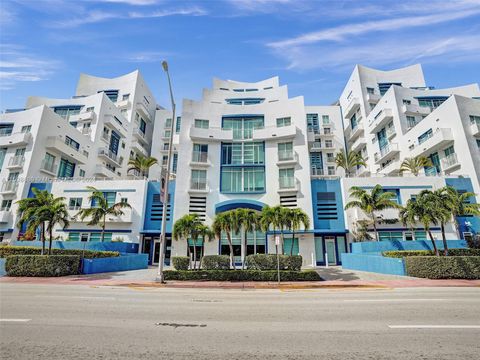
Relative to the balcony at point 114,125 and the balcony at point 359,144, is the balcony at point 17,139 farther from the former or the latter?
the balcony at point 359,144

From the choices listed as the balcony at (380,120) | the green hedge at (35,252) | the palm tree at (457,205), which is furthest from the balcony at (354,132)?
the green hedge at (35,252)

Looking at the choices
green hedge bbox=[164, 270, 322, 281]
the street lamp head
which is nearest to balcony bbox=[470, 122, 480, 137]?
green hedge bbox=[164, 270, 322, 281]

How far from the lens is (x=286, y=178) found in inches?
1212

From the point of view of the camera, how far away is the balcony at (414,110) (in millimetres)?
39094

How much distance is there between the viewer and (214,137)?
32.6 m

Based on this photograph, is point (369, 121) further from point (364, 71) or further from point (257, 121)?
point (257, 121)

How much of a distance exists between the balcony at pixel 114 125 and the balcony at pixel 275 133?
2391 cm

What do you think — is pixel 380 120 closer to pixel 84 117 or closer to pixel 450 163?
pixel 450 163

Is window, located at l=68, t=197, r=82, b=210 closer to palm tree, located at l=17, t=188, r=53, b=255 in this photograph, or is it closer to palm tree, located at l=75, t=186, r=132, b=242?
palm tree, located at l=75, t=186, r=132, b=242

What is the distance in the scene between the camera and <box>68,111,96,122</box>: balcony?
1590 inches

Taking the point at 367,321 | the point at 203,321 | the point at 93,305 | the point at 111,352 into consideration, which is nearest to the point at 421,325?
the point at 367,321

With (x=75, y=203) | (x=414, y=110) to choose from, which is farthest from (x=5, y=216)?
(x=414, y=110)

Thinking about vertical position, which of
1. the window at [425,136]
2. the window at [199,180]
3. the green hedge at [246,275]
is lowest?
the green hedge at [246,275]

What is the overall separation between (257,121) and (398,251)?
21.3 metres
